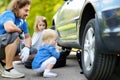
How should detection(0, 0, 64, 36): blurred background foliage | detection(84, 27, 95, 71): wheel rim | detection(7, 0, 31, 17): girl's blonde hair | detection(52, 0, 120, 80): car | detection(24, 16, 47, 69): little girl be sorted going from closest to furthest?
detection(52, 0, 120, 80): car → detection(84, 27, 95, 71): wheel rim → detection(7, 0, 31, 17): girl's blonde hair → detection(24, 16, 47, 69): little girl → detection(0, 0, 64, 36): blurred background foliage

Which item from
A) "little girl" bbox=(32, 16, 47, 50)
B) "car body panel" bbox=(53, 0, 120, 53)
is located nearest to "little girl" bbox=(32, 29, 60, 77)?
"car body panel" bbox=(53, 0, 120, 53)

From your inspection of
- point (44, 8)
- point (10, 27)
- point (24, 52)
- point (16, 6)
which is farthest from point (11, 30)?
point (44, 8)

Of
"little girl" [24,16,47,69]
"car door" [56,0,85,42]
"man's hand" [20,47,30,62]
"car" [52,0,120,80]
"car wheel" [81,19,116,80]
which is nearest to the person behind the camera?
"car" [52,0,120,80]

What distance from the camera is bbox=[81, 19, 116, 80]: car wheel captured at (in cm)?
363

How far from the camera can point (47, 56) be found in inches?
174

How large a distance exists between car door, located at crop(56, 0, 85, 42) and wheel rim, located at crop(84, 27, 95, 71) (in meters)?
0.58

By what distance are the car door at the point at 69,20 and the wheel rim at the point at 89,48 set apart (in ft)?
1.91

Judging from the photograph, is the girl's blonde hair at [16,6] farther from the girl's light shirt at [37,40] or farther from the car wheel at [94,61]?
the girl's light shirt at [37,40]

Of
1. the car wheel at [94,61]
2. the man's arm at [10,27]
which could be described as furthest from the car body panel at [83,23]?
the man's arm at [10,27]

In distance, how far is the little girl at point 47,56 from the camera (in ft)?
14.4

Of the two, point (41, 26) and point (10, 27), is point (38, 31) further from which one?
point (10, 27)

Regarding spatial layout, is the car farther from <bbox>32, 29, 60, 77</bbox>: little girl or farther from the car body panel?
<bbox>32, 29, 60, 77</bbox>: little girl

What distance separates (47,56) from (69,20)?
1071 millimetres

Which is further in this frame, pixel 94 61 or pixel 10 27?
pixel 10 27
